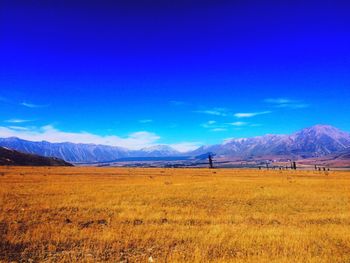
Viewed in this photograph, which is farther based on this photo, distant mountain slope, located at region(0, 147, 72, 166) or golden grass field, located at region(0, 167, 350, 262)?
distant mountain slope, located at region(0, 147, 72, 166)

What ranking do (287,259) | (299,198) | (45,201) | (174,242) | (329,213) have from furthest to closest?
(299,198)
(45,201)
(329,213)
(174,242)
(287,259)

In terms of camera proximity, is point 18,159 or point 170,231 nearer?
point 170,231

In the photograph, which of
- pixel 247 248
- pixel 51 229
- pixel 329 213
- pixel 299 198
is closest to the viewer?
pixel 247 248

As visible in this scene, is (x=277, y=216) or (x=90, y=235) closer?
(x=90, y=235)

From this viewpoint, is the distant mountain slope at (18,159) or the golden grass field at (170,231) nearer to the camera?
the golden grass field at (170,231)

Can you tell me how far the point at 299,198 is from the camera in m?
31.8

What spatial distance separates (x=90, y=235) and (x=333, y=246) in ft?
36.2

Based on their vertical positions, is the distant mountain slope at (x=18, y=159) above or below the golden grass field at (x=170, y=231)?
above

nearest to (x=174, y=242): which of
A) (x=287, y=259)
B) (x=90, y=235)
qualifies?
(x=90, y=235)

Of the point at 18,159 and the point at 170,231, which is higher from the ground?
the point at 18,159

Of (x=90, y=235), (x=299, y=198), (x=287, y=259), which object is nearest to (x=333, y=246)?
(x=287, y=259)

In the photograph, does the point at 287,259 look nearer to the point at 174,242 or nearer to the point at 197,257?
the point at 197,257

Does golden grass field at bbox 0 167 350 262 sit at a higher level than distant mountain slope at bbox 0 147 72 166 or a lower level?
lower

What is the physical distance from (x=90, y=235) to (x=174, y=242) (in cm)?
405
